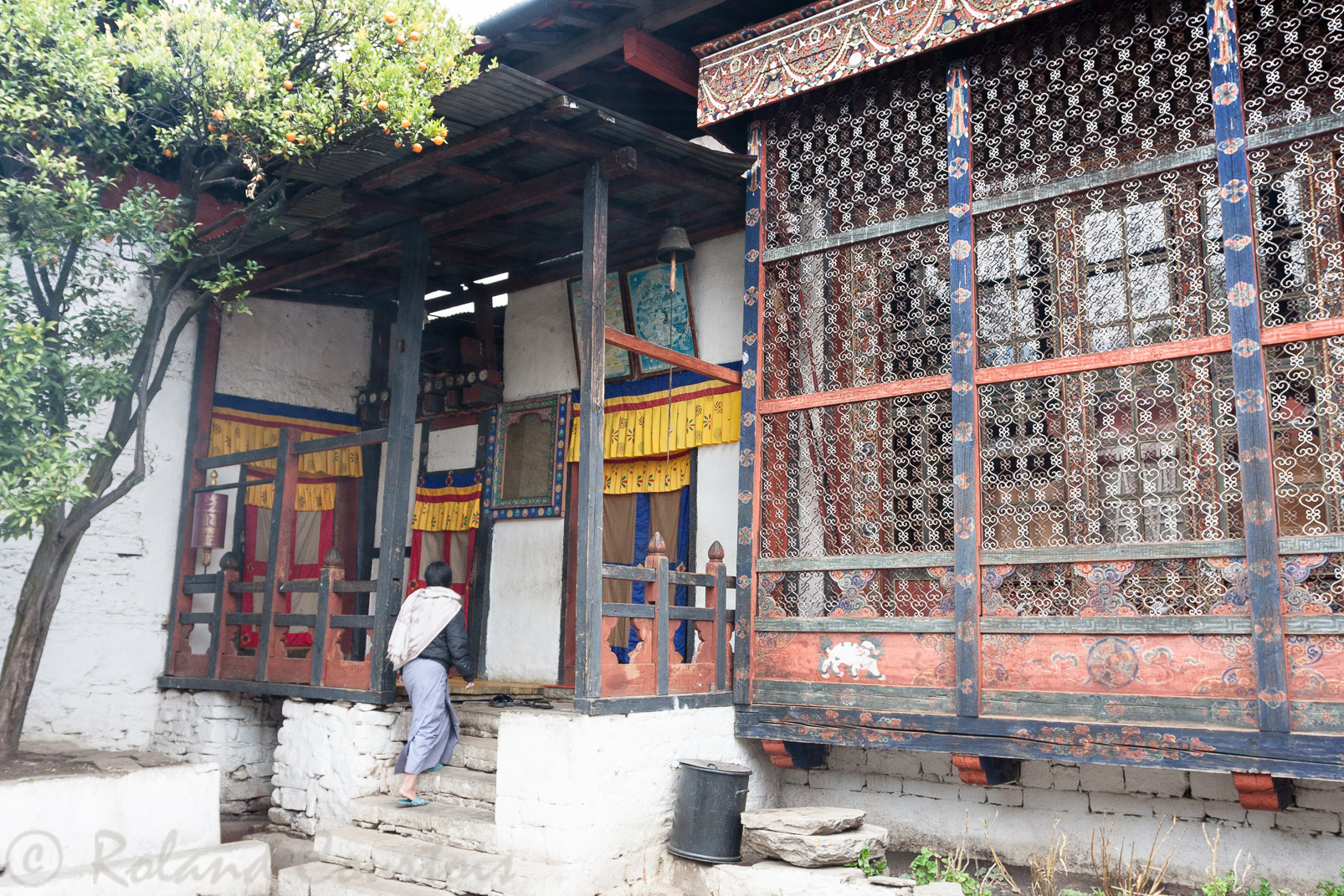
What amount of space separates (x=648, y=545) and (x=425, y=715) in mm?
2146

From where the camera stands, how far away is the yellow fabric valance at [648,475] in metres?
8.19

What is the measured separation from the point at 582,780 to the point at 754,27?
16.3 ft

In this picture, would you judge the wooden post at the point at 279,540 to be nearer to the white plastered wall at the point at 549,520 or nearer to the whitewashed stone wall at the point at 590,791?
the white plastered wall at the point at 549,520

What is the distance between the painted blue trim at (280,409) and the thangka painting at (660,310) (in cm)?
375

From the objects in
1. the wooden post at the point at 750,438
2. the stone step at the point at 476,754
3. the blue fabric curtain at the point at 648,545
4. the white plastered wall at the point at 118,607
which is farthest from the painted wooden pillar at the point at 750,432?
the white plastered wall at the point at 118,607

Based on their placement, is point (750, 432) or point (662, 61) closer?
point (750, 432)

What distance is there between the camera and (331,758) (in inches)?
277

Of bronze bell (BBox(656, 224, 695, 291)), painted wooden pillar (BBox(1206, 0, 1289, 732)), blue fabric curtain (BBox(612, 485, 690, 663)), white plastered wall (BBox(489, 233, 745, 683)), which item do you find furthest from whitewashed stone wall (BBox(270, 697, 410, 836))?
painted wooden pillar (BBox(1206, 0, 1289, 732))

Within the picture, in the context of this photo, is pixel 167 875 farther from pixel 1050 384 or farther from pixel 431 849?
pixel 1050 384

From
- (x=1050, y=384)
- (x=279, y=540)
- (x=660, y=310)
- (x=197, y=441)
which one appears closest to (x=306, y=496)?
(x=197, y=441)

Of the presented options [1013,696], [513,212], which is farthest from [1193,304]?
[513,212]

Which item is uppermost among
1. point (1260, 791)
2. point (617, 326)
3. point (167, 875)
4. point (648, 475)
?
point (617, 326)

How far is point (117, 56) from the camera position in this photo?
19.2ft

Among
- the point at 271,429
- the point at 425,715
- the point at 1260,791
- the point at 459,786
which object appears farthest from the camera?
the point at 271,429
